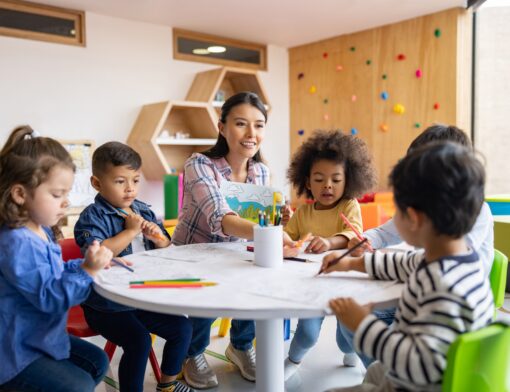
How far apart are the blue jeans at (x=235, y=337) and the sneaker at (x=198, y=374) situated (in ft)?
0.10

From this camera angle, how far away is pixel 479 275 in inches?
38.6

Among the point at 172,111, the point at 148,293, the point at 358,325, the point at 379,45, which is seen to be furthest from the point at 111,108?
the point at 358,325

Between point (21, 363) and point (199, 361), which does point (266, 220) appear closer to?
point (21, 363)

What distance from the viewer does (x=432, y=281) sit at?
96 cm

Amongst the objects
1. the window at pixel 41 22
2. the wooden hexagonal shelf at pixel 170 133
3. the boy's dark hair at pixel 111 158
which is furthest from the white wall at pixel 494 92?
the boy's dark hair at pixel 111 158

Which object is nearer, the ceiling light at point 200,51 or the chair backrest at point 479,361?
the chair backrest at point 479,361

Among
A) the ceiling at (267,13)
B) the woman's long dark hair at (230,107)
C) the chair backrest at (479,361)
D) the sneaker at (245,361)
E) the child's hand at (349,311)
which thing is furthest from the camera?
the ceiling at (267,13)

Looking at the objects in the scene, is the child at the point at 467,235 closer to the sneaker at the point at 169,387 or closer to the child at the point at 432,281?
the child at the point at 432,281

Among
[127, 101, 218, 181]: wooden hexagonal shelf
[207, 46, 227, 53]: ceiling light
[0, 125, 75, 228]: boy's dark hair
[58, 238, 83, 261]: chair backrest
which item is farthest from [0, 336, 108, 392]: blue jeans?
[207, 46, 227, 53]: ceiling light

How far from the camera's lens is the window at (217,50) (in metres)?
4.94

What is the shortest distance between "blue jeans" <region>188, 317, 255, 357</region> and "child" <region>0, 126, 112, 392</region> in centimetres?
74

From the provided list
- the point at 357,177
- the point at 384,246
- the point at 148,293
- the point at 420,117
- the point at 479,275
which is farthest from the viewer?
the point at 420,117

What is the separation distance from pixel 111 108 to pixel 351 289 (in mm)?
3758

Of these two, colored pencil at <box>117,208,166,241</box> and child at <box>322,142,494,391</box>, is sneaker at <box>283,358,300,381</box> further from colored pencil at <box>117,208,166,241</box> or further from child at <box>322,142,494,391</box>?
child at <box>322,142,494,391</box>
